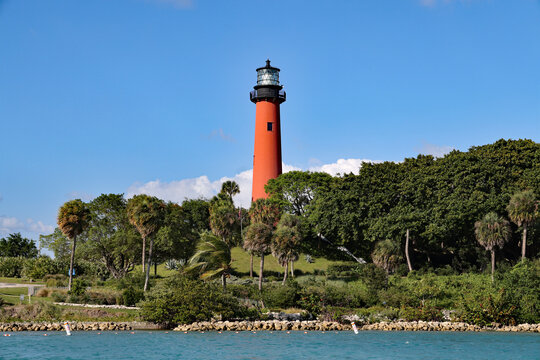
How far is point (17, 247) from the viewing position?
94.2 m

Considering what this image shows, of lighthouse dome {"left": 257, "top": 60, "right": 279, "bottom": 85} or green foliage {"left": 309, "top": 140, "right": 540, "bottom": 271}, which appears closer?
green foliage {"left": 309, "top": 140, "right": 540, "bottom": 271}

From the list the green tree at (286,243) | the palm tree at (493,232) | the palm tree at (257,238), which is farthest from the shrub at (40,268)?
the palm tree at (493,232)

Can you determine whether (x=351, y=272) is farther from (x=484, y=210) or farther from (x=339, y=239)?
(x=484, y=210)

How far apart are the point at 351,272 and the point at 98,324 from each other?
2880 cm

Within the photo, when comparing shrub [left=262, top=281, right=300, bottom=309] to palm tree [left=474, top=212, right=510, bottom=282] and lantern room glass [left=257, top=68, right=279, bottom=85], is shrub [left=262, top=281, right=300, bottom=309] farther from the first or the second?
lantern room glass [left=257, top=68, right=279, bottom=85]

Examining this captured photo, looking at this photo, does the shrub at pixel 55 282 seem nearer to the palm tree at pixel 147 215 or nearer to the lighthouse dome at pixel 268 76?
the palm tree at pixel 147 215

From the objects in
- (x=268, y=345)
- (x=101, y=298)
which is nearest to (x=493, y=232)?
(x=268, y=345)

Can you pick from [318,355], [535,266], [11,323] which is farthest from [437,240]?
[11,323]

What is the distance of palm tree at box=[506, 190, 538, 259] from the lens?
47344mm

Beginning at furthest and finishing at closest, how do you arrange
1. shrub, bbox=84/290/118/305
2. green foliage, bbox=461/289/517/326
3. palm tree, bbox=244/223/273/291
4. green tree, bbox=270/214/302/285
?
green tree, bbox=270/214/302/285
palm tree, bbox=244/223/273/291
shrub, bbox=84/290/118/305
green foliage, bbox=461/289/517/326

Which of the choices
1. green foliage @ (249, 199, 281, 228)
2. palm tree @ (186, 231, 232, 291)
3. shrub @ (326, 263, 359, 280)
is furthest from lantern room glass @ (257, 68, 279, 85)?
palm tree @ (186, 231, 232, 291)

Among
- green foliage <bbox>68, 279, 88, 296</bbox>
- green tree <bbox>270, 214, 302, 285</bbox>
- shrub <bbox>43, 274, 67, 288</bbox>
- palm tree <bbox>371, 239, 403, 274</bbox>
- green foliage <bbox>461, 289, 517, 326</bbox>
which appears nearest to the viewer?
green foliage <bbox>461, 289, 517, 326</bbox>

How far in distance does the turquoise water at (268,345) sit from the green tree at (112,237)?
94.1 ft

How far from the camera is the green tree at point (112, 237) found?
59.5 meters
